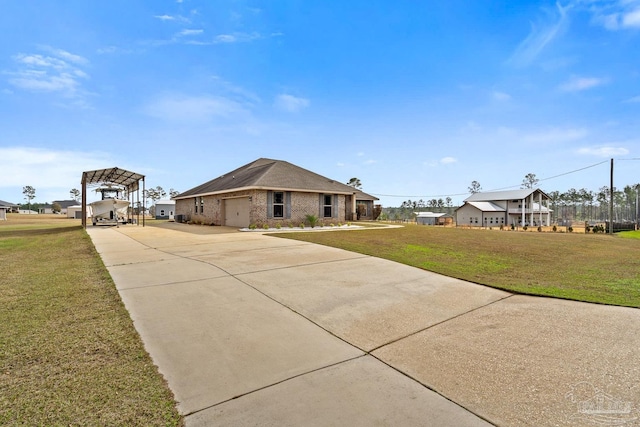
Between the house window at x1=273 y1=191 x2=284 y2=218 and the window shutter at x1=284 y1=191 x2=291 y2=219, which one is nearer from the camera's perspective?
the house window at x1=273 y1=191 x2=284 y2=218

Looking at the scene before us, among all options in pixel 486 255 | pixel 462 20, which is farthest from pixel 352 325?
pixel 462 20

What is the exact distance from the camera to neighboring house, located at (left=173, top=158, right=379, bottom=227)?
1906 centimetres

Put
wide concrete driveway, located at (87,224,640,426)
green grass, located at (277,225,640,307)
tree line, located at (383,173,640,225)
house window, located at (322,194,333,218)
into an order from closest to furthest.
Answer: wide concrete driveway, located at (87,224,640,426), green grass, located at (277,225,640,307), house window, located at (322,194,333,218), tree line, located at (383,173,640,225)

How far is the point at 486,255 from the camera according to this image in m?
9.82

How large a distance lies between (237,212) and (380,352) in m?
19.0

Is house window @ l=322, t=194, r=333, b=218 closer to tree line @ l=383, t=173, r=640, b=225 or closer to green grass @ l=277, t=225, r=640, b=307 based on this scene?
green grass @ l=277, t=225, r=640, b=307

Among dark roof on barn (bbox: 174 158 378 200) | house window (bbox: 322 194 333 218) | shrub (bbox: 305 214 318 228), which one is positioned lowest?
shrub (bbox: 305 214 318 228)

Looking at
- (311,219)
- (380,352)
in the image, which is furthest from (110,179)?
(380,352)

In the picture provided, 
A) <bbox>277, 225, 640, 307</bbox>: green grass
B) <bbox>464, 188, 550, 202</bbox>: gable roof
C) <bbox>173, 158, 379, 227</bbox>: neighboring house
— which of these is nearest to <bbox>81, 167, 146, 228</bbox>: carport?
<bbox>173, 158, 379, 227</bbox>: neighboring house

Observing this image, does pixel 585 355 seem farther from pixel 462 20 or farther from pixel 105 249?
pixel 462 20

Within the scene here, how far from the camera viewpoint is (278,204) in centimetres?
1983

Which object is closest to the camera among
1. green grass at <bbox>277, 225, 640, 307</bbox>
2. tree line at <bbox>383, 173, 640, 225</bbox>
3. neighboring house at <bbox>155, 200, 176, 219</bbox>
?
green grass at <bbox>277, 225, 640, 307</bbox>

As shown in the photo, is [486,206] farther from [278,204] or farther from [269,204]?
Answer: [269,204]

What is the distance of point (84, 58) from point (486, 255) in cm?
1766
